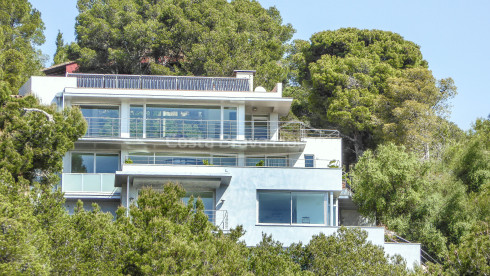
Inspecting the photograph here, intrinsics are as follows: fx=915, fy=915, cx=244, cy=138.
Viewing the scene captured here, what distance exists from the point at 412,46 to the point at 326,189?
2696 cm

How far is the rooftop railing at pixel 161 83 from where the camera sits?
42.3m

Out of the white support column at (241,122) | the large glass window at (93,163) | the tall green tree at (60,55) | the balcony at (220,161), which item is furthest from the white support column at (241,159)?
the tall green tree at (60,55)

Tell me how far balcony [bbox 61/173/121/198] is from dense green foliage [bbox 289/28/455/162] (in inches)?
729

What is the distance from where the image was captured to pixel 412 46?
60.4m

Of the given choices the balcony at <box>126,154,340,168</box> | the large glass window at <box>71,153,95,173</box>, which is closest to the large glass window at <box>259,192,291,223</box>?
the balcony at <box>126,154,340,168</box>

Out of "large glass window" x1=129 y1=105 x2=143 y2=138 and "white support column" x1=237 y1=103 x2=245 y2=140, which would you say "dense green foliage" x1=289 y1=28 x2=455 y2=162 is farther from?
"large glass window" x1=129 y1=105 x2=143 y2=138

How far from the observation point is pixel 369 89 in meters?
56.8

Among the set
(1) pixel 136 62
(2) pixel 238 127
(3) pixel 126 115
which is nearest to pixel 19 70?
(1) pixel 136 62

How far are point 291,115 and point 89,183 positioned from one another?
21504mm

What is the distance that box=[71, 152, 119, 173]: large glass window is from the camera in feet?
133

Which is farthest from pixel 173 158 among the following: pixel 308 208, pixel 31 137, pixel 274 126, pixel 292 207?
pixel 31 137

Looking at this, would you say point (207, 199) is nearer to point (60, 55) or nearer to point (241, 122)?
point (241, 122)

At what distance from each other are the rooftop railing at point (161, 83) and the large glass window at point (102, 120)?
1.29 metres

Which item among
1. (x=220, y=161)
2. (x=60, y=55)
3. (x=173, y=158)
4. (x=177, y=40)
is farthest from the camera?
(x=60, y=55)
